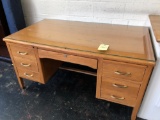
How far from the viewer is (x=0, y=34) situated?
79.8 inches

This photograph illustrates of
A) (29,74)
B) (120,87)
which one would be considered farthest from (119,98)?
(29,74)

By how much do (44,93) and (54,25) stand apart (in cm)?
84

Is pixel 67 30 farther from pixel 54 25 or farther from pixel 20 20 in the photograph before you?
pixel 20 20

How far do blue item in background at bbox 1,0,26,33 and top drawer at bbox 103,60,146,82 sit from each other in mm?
1372

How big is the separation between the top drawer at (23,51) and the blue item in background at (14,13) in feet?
1.91

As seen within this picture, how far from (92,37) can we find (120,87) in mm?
523

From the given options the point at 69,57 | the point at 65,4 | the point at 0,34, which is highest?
the point at 65,4

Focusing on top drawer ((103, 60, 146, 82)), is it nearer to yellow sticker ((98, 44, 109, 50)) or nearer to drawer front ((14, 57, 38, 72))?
yellow sticker ((98, 44, 109, 50))

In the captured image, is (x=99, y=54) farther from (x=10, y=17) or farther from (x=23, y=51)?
(x=10, y=17)

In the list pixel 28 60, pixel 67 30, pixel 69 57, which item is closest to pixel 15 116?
pixel 28 60

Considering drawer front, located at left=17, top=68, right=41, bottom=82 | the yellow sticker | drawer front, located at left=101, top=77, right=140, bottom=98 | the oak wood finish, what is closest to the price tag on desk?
the yellow sticker

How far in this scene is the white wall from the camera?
147 centimetres

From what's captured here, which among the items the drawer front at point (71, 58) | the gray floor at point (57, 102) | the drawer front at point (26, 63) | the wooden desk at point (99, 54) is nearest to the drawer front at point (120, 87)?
the wooden desk at point (99, 54)

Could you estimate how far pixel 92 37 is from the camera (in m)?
1.29
